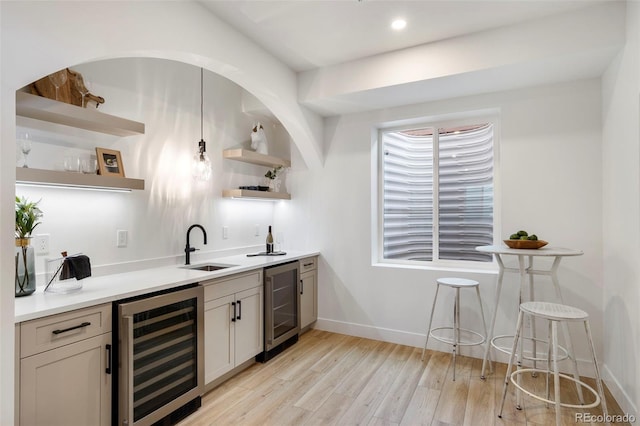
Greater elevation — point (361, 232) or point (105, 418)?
point (361, 232)

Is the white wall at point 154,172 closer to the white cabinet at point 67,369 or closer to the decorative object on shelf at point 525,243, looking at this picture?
the white cabinet at point 67,369

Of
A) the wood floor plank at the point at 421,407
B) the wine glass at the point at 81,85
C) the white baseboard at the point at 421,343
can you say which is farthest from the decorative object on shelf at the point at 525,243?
the wine glass at the point at 81,85

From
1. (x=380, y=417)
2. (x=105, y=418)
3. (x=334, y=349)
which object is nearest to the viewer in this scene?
(x=105, y=418)

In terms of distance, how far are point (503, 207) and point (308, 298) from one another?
2162mm

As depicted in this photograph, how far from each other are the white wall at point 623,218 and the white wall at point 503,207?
13 centimetres

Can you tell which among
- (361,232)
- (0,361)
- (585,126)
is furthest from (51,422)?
(585,126)

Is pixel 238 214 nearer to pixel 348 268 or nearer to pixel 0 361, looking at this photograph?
pixel 348 268

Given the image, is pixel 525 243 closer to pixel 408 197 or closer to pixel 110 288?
pixel 408 197

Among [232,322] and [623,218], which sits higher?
[623,218]

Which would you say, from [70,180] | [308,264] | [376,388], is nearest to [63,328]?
[70,180]

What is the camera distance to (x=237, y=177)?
12.1ft

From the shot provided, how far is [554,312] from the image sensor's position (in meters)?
2.12

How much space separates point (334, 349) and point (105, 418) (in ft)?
6.68

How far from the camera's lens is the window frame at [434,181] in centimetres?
325
